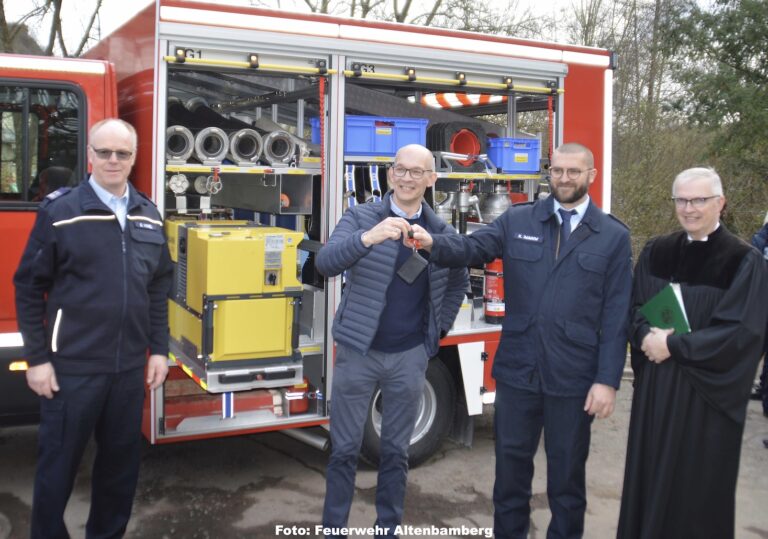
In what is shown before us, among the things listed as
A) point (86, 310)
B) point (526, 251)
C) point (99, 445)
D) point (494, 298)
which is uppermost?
point (526, 251)

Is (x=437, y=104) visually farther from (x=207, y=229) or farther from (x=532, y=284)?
(x=532, y=284)

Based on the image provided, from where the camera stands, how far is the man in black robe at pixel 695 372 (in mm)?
3154

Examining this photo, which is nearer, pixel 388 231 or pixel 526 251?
pixel 388 231

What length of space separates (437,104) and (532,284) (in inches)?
153

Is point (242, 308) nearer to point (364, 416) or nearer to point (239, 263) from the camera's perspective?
point (239, 263)

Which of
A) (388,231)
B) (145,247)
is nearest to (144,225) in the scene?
(145,247)

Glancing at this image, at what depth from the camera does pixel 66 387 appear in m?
3.19

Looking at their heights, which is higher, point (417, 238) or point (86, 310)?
point (417, 238)

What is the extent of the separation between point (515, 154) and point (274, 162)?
1.71m

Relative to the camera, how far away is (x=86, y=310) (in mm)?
3158

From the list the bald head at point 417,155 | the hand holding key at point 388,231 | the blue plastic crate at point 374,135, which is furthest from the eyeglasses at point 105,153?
the blue plastic crate at point 374,135

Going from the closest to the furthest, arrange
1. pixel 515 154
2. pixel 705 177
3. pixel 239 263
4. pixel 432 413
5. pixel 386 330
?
pixel 705 177
pixel 386 330
pixel 239 263
pixel 432 413
pixel 515 154

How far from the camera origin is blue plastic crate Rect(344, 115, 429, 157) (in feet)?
15.3

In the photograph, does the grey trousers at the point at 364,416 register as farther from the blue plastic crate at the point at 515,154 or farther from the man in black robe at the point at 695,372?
the blue plastic crate at the point at 515,154
